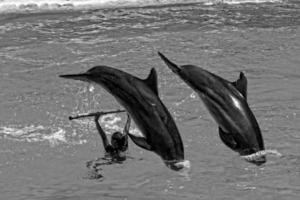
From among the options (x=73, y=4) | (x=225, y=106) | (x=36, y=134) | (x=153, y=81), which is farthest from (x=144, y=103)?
(x=73, y=4)

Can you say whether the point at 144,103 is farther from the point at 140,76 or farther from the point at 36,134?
the point at 140,76

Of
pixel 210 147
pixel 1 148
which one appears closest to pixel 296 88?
pixel 210 147

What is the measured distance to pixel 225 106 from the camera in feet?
18.2

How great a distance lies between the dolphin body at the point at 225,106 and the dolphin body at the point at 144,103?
32cm

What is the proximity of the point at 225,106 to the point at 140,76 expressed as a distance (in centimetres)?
720

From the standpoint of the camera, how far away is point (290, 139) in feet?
30.9

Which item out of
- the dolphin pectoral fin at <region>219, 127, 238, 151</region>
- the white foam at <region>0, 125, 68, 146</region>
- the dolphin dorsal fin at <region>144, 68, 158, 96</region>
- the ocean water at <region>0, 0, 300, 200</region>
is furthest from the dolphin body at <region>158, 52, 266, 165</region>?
the white foam at <region>0, 125, 68, 146</region>

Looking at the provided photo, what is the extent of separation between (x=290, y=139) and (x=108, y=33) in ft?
26.6

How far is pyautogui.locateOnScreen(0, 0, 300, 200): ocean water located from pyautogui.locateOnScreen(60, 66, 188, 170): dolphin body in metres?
2.30

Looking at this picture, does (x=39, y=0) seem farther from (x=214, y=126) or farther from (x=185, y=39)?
(x=214, y=126)

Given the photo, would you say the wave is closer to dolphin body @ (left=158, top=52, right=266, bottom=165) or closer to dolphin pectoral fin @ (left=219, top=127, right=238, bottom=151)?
dolphin body @ (left=158, top=52, right=266, bottom=165)

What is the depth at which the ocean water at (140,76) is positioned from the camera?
8.27 m

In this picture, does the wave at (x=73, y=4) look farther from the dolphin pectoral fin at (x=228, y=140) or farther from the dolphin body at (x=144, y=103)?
the dolphin pectoral fin at (x=228, y=140)

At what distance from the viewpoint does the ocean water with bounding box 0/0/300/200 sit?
8.27 metres
